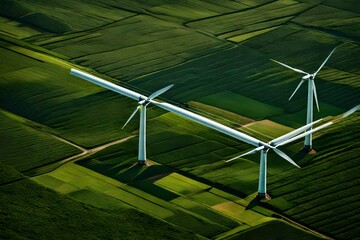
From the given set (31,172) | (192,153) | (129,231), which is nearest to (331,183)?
(192,153)

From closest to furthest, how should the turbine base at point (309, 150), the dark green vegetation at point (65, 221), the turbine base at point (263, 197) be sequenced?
the dark green vegetation at point (65, 221), the turbine base at point (263, 197), the turbine base at point (309, 150)

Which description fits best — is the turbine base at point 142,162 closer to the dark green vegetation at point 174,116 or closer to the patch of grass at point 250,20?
the dark green vegetation at point 174,116

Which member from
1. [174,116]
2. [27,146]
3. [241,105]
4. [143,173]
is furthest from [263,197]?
[27,146]

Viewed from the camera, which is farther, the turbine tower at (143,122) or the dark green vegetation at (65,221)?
the turbine tower at (143,122)

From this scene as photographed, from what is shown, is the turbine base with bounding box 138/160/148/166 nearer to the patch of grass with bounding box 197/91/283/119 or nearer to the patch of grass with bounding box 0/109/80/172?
the patch of grass with bounding box 0/109/80/172

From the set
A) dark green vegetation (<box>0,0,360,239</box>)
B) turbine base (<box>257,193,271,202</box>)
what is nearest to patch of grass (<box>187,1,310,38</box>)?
dark green vegetation (<box>0,0,360,239</box>)

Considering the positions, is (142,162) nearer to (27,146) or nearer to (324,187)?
(27,146)

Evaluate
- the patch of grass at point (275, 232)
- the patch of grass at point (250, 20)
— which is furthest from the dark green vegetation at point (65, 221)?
the patch of grass at point (250, 20)

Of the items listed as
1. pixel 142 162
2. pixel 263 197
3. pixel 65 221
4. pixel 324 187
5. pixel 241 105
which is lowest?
pixel 65 221
